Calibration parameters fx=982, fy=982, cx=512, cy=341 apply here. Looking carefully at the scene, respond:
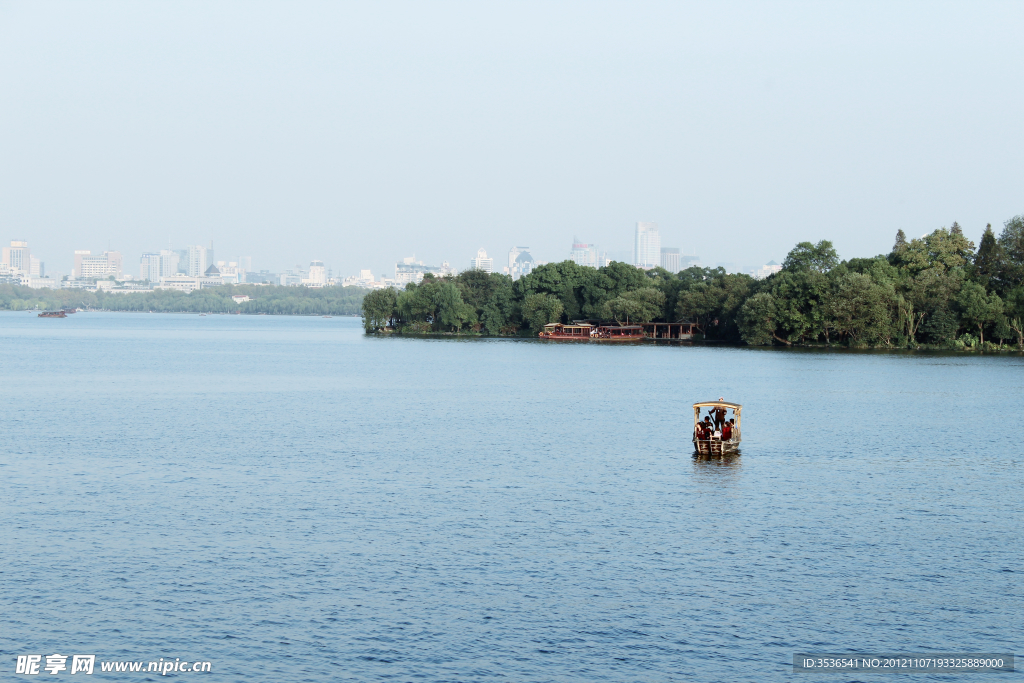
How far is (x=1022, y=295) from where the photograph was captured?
106 m

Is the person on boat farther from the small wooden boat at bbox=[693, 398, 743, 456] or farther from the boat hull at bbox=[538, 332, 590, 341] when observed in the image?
the boat hull at bbox=[538, 332, 590, 341]

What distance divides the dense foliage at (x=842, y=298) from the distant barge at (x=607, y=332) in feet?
5.23

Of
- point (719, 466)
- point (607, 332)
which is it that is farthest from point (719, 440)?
point (607, 332)

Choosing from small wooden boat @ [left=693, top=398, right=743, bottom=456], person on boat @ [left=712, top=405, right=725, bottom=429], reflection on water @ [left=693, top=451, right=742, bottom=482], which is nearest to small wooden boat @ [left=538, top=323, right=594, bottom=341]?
small wooden boat @ [left=693, top=398, right=743, bottom=456]

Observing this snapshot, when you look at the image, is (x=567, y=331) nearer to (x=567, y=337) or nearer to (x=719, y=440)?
(x=567, y=337)

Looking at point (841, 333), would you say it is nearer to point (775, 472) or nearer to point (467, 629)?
point (775, 472)

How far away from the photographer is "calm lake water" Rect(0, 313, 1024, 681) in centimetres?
1912

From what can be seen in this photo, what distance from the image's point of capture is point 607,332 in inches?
5920

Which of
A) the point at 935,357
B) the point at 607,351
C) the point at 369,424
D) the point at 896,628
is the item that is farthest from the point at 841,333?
the point at 896,628

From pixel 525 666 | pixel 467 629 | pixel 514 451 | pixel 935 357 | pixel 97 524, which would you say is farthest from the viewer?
pixel 935 357

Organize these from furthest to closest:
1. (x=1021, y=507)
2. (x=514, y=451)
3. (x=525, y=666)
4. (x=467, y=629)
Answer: (x=514, y=451), (x=1021, y=507), (x=467, y=629), (x=525, y=666)

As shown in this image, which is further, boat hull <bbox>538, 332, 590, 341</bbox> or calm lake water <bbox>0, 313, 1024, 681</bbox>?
boat hull <bbox>538, 332, 590, 341</bbox>

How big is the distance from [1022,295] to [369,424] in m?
84.5

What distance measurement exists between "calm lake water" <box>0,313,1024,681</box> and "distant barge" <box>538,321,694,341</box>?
90.9 meters
